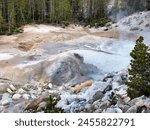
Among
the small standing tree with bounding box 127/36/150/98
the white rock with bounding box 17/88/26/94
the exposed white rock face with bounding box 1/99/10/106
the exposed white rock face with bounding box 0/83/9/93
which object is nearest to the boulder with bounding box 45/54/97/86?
the white rock with bounding box 17/88/26/94

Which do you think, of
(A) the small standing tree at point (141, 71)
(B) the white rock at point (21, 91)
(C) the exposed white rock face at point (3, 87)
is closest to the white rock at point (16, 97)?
(B) the white rock at point (21, 91)

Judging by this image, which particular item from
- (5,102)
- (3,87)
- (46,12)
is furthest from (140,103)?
(46,12)

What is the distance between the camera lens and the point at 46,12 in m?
34.2

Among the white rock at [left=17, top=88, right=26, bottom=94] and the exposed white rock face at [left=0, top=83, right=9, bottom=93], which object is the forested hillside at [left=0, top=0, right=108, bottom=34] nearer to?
the exposed white rock face at [left=0, top=83, right=9, bottom=93]

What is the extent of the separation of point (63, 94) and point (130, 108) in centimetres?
444

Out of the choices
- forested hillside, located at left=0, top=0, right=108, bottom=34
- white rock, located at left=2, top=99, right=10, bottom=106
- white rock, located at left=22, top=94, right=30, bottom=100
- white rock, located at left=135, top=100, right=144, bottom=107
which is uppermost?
forested hillside, located at left=0, top=0, right=108, bottom=34

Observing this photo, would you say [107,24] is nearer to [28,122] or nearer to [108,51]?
[108,51]

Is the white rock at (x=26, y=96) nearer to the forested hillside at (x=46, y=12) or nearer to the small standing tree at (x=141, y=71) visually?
the small standing tree at (x=141, y=71)

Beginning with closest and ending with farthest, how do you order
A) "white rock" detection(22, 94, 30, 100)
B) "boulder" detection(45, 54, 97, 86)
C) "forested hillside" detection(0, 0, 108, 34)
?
"white rock" detection(22, 94, 30, 100) < "boulder" detection(45, 54, 97, 86) < "forested hillside" detection(0, 0, 108, 34)

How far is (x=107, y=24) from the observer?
32250 millimetres

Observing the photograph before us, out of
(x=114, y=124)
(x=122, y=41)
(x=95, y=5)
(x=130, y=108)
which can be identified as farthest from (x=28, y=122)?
(x=95, y=5)

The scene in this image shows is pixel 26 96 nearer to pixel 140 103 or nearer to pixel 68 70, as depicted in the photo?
pixel 68 70

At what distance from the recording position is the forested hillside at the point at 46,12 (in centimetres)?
3198

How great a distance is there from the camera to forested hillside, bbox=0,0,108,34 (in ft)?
105
